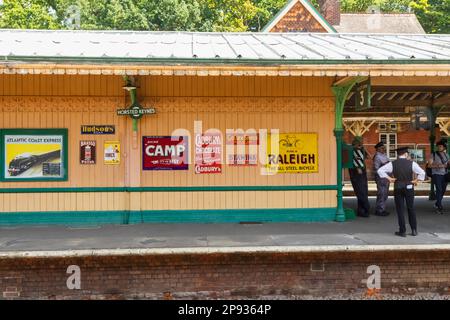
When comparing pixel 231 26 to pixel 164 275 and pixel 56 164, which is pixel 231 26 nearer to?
pixel 56 164

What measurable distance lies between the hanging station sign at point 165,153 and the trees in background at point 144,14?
2141 centimetres

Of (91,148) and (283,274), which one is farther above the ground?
(91,148)

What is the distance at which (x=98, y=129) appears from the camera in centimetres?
927

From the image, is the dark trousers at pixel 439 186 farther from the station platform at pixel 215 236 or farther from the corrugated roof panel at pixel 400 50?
the corrugated roof panel at pixel 400 50

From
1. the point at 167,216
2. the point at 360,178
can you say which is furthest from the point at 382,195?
the point at 167,216

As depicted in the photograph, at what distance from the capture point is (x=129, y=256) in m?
6.70

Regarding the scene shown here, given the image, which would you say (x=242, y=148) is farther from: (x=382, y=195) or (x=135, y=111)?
(x=382, y=195)

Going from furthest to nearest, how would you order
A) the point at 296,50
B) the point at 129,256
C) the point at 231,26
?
the point at 231,26 < the point at 296,50 < the point at 129,256

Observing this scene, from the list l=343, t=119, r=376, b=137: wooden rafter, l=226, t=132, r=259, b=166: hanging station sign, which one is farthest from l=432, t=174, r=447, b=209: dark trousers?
l=343, t=119, r=376, b=137: wooden rafter

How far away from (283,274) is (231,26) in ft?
92.8

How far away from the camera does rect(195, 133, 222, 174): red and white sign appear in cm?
945

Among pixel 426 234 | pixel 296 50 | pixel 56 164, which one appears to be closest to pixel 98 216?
pixel 56 164

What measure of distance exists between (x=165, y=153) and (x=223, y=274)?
3.38 metres

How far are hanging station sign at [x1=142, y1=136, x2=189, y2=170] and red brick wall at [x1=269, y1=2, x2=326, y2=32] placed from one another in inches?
637
